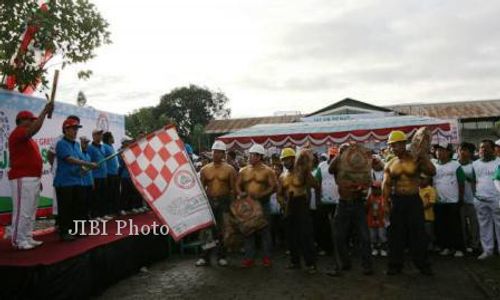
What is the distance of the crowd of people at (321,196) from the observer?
5840mm

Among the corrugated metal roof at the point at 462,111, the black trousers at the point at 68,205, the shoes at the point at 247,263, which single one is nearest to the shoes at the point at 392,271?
the shoes at the point at 247,263

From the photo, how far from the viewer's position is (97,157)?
7.90 metres

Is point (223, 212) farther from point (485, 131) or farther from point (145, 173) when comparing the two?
point (485, 131)

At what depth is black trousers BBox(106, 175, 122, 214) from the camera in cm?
853

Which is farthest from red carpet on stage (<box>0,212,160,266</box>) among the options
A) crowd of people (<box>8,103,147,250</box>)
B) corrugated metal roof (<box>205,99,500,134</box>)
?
corrugated metal roof (<box>205,99,500,134</box>)

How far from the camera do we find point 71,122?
5.88 meters

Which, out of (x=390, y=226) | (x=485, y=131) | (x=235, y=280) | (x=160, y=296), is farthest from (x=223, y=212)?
(x=485, y=131)

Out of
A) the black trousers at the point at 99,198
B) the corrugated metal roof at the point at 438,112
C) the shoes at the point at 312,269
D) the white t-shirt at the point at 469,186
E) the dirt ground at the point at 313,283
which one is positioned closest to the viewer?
the dirt ground at the point at 313,283

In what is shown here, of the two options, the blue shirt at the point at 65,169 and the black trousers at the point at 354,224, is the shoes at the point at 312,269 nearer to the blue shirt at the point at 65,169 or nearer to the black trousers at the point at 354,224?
the black trousers at the point at 354,224

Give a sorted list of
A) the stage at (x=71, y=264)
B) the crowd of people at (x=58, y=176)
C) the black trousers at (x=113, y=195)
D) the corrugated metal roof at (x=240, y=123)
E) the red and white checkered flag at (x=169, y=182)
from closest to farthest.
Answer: the stage at (x=71, y=264) < the crowd of people at (x=58, y=176) < the red and white checkered flag at (x=169, y=182) < the black trousers at (x=113, y=195) < the corrugated metal roof at (x=240, y=123)

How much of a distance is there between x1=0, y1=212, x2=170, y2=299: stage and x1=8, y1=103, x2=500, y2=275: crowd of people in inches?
16.4

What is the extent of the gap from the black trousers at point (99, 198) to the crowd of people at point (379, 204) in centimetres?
224

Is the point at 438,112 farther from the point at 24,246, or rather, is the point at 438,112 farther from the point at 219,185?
the point at 24,246

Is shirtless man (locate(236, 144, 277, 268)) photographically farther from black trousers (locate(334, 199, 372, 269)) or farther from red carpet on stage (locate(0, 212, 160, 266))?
red carpet on stage (locate(0, 212, 160, 266))
